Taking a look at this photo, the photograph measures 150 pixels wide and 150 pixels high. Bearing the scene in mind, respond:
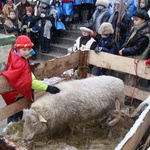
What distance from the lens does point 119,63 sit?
5.02m

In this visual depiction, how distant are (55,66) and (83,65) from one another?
0.93 metres

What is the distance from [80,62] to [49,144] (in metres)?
2.16

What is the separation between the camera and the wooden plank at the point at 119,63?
4.73 metres

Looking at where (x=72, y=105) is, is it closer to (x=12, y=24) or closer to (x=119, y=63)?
(x=119, y=63)

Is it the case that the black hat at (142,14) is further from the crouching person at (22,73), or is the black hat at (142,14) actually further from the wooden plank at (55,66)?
the crouching person at (22,73)

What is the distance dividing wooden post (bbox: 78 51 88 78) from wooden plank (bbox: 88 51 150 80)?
109 millimetres

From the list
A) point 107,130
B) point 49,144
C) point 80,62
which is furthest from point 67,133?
point 80,62

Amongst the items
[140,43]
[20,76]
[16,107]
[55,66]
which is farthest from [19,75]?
[140,43]

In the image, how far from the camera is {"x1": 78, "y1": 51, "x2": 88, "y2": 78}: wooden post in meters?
5.37

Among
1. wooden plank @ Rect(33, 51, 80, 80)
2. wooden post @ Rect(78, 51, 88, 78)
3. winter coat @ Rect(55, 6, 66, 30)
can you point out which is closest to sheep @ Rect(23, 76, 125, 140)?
wooden plank @ Rect(33, 51, 80, 80)

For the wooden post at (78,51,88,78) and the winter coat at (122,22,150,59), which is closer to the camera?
the winter coat at (122,22,150,59)

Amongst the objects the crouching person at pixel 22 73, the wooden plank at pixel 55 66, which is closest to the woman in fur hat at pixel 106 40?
the wooden plank at pixel 55 66

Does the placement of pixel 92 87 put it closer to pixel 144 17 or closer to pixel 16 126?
pixel 16 126

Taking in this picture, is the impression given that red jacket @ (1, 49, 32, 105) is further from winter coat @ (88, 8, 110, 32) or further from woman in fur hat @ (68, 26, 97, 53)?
winter coat @ (88, 8, 110, 32)
